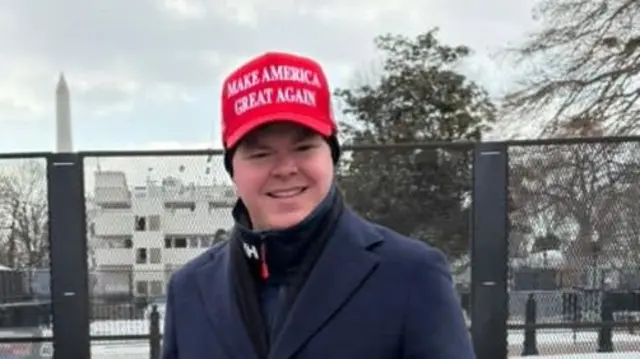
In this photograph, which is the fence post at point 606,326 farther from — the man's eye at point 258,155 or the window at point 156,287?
the man's eye at point 258,155

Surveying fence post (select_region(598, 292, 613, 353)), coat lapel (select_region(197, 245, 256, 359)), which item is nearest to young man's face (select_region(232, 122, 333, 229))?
coat lapel (select_region(197, 245, 256, 359))

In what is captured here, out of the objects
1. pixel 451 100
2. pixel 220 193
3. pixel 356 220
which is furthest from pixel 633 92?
pixel 356 220

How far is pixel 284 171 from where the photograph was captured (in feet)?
4.27

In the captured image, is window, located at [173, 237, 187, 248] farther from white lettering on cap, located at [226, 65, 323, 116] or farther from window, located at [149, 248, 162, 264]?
white lettering on cap, located at [226, 65, 323, 116]

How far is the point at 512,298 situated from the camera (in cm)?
542

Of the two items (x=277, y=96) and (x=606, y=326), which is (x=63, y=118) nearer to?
(x=606, y=326)

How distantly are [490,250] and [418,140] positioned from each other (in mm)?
11280

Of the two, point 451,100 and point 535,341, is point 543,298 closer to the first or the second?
point 535,341

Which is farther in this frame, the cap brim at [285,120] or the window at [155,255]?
the window at [155,255]

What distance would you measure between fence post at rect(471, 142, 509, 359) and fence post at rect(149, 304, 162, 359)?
1.99 meters

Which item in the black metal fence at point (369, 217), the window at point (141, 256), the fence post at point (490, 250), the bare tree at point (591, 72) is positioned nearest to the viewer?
the fence post at point (490, 250)

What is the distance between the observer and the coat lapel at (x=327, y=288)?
1.28 m

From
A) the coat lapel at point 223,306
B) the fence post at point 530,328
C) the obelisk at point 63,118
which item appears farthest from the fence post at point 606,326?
the obelisk at point 63,118

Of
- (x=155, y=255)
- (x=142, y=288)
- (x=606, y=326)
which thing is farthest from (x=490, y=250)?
(x=142, y=288)
